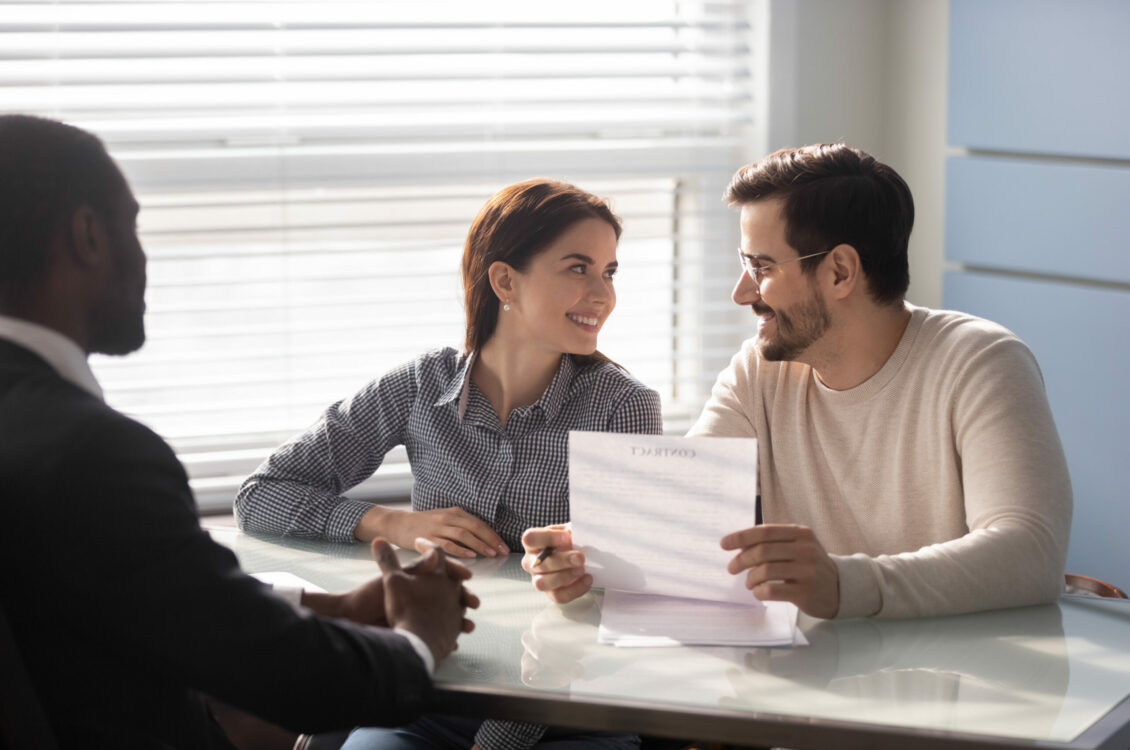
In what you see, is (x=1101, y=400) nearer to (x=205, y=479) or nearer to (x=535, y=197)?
(x=535, y=197)

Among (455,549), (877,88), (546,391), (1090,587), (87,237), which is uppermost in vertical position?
(877,88)

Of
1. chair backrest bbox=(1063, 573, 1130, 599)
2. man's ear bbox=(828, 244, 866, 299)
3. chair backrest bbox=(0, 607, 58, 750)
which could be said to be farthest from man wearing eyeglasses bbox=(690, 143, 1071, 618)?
chair backrest bbox=(0, 607, 58, 750)

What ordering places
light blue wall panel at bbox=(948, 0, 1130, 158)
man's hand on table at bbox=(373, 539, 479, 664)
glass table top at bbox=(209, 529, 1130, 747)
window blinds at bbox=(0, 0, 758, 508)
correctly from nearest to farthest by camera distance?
glass table top at bbox=(209, 529, 1130, 747) → man's hand on table at bbox=(373, 539, 479, 664) → light blue wall panel at bbox=(948, 0, 1130, 158) → window blinds at bbox=(0, 0, 758, 508)

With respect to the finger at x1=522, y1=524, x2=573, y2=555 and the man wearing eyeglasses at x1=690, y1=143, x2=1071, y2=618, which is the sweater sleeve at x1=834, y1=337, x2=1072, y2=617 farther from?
the finger at x1=522, y1=524, x2=573, y2=555

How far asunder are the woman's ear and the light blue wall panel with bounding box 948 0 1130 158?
1423 mm

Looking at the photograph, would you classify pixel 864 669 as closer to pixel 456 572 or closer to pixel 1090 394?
pixel 456 572

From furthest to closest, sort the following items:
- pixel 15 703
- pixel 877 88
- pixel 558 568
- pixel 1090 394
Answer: pixel 877 88 → pixel 1090 394 → pixel 558 568 → pixel 15 703

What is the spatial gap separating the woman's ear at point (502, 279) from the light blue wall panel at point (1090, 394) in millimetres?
1402

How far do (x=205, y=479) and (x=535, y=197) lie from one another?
1.29 meters

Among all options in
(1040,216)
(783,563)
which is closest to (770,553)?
(783,563)

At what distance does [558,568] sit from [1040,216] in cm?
179

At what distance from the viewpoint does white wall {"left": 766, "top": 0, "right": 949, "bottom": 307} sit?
3.18 metres

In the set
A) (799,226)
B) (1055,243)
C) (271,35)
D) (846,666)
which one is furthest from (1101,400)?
(271,35)

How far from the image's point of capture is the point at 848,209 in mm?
1998
